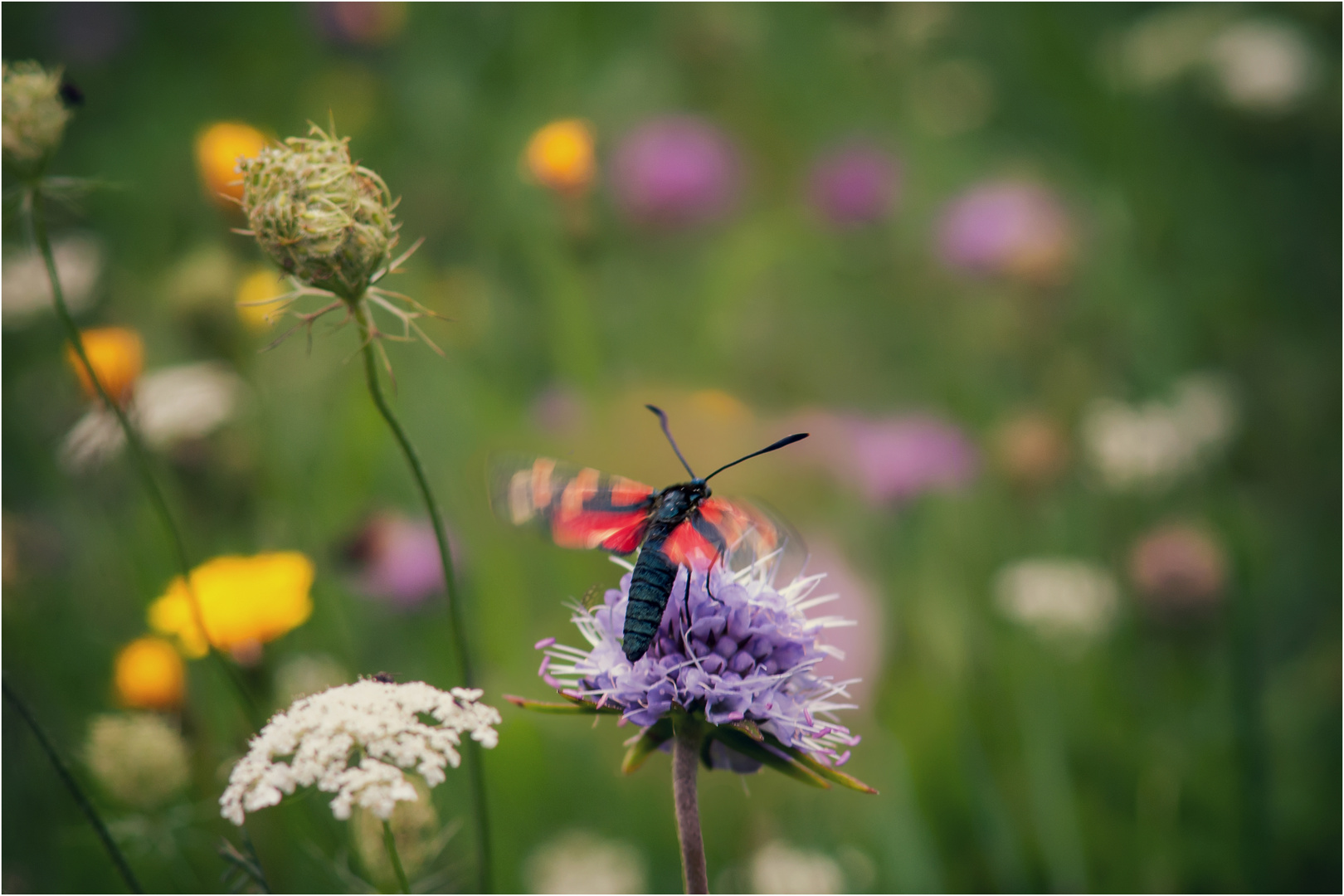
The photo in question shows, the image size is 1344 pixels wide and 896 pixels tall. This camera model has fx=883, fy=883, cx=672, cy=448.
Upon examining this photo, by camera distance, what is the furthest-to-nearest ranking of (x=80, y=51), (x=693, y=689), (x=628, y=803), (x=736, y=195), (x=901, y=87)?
(x=80, y=51)
(x=736, y=195)
(x=901, y=87)
(x=628, y=803)
(x=693, y=689)

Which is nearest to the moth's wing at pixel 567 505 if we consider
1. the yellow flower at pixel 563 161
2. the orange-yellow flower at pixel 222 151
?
the yellow flower at pixel 563 161

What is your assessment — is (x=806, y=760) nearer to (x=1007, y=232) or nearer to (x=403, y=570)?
(x=403, y=570)

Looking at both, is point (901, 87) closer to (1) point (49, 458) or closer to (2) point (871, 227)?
(2) point (871, 227)

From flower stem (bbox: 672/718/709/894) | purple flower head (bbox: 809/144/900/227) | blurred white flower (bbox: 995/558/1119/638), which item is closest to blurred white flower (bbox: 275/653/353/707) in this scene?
flower stem (bbox: 672/718/709/894)

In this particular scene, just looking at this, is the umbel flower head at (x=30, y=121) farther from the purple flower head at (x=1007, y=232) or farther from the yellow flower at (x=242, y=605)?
the purple flower head at (x=1007, y=232)

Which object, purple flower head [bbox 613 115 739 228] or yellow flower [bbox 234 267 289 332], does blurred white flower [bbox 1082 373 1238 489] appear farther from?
yellow flower [bbox 234 267 289 332]

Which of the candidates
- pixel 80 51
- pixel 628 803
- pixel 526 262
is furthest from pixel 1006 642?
pixel 80 51
